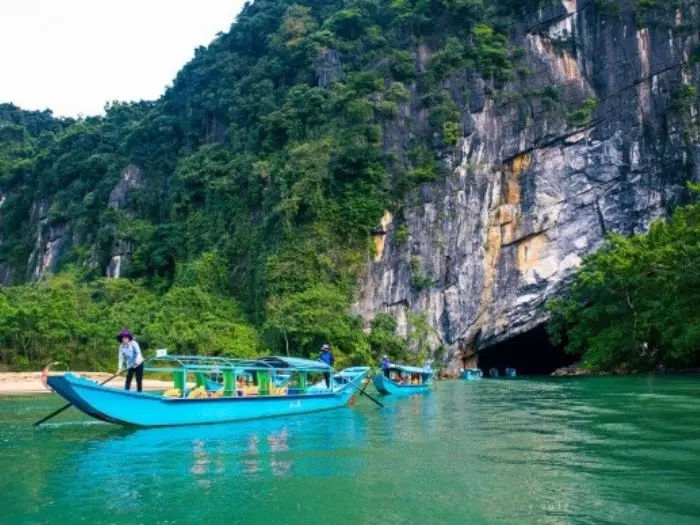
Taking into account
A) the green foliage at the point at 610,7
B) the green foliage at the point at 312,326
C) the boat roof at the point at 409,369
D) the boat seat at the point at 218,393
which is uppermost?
the green foliage at the point at 610,7

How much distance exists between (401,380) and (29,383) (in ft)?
40.7

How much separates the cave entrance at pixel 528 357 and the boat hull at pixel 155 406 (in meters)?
27.0

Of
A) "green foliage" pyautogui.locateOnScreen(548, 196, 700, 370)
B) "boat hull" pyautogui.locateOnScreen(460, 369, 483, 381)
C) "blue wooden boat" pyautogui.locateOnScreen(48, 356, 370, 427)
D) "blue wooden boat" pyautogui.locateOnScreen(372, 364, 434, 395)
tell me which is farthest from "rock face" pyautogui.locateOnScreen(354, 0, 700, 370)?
"blue wooden boat" pyautogui.locateOnScreen(48, 356, 370, 427)

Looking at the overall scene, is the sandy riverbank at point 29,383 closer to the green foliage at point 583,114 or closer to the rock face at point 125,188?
the rock face at point 125,188

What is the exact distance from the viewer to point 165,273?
37.2m

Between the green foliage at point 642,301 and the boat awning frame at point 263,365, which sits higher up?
the green foliage at point 642,301

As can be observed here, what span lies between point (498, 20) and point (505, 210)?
1047 cm

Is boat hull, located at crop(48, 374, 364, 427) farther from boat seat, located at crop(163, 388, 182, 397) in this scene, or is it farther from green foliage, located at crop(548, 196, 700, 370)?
green foliage, located at crop(548, 196, 700, 370)

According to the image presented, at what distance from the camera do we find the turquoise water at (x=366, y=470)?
5.97m

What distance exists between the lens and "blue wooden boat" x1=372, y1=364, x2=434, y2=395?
65.0 ft

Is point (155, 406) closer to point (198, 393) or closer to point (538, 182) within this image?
point (198, 393)

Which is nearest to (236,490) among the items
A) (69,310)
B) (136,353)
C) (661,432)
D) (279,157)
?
(136,353)

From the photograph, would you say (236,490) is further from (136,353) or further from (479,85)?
(479,85)

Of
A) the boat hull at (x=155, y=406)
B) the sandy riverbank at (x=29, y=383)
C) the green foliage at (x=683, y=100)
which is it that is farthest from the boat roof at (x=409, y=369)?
the green foliage at (x=683, y=100)
